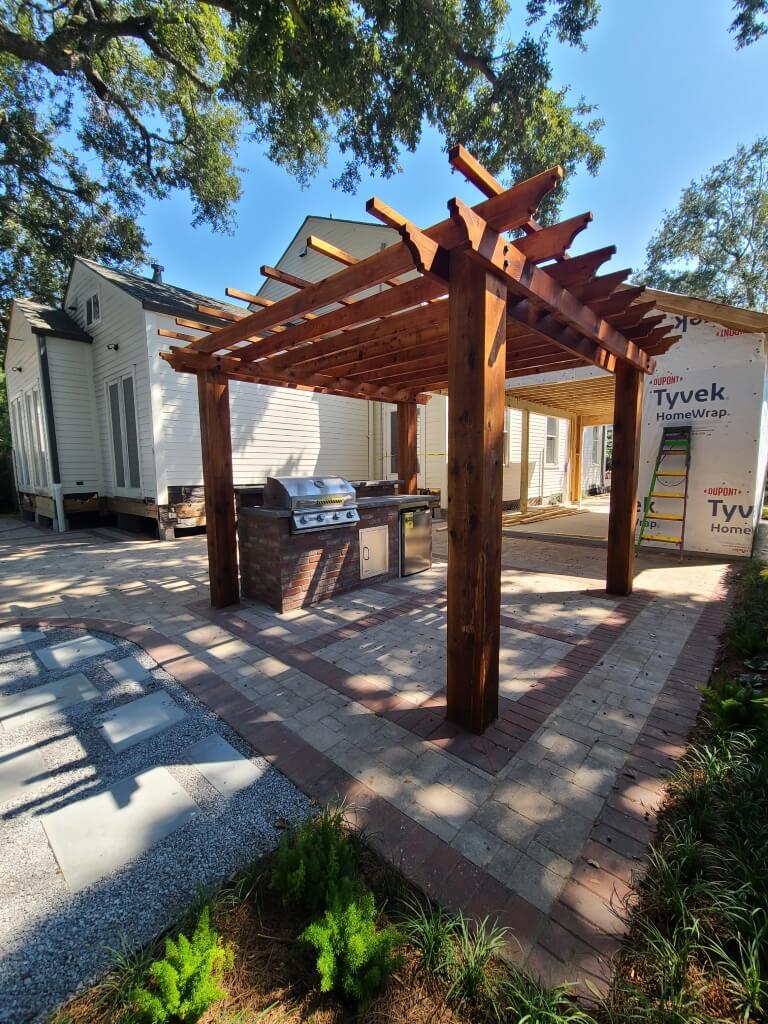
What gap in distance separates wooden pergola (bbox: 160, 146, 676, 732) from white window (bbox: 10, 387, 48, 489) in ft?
28.2

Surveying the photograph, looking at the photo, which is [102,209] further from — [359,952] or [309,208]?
[359,952]

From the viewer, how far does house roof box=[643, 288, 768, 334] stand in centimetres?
547

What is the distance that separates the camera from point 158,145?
1218 cm

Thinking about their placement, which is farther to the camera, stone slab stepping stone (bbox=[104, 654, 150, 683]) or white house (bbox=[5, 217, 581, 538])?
white house (bbox=[5, 217, 581, 538])

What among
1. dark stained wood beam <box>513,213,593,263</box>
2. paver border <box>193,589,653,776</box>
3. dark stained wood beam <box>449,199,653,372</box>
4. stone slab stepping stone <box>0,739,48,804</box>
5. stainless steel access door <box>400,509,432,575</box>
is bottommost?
stone slab stepping stone <box>0,739,48,804</box>

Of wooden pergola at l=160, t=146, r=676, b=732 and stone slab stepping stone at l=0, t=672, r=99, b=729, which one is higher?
wooden pergola at l=160, t=146, r=676, b=732

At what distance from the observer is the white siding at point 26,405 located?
10344 millimetres

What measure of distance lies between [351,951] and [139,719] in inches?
81.8

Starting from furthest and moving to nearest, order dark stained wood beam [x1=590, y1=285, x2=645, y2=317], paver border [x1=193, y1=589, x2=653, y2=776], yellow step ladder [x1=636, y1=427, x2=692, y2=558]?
yellow step ladder [x1=636, y1=427, x2=692, y2=558] < dark stained wood beam [x1=590, y1=285, x2=645, y2=317] < paver border [x1=193, y1=589, x2=653, y2=776]

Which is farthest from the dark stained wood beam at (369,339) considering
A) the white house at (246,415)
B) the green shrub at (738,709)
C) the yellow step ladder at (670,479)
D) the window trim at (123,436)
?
the window trim at (123,436)

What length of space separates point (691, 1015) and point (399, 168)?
11.7 meters

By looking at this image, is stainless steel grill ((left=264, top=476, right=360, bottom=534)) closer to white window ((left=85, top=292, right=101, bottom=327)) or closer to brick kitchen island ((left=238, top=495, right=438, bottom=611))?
brick kitchen island ((left=238, top=495, right=438, bottom=611))

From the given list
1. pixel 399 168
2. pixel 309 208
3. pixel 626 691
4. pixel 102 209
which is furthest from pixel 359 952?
pixel 102 209

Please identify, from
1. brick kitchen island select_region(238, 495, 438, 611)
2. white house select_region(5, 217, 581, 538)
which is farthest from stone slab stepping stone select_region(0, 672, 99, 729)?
white house select_region(5, 217, 581, 538)
